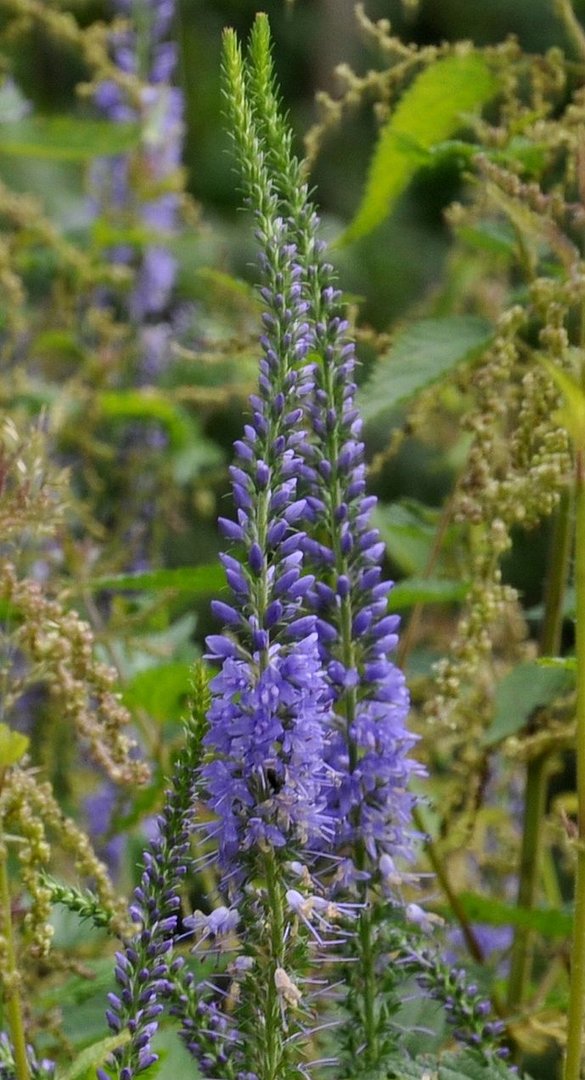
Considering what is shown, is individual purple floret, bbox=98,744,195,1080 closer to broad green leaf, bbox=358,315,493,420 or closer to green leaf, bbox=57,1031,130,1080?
green leaf, bbox=57,1031,130,1080

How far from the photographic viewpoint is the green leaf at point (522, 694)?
1.30 meters

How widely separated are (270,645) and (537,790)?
64 cm

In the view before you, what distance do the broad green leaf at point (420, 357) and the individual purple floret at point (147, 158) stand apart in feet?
3.69

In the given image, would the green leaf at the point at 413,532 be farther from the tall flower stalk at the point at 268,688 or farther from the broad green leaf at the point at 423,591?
the tall flower stalk at the point at 268,688

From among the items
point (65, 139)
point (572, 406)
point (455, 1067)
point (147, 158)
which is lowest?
point (455, 1067)

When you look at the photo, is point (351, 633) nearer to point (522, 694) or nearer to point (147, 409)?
point (522, 694)

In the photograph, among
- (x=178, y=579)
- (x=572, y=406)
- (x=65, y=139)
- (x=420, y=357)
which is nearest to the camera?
(x=572, y=406)

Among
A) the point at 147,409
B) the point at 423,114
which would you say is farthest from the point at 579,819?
the point at 147,409

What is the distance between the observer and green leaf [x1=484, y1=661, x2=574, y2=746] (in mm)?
1301

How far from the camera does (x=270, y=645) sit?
2.60 ft

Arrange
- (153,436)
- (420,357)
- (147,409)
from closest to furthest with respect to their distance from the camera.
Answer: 1. (420,357)
2. (147,409)
3. (153,436)

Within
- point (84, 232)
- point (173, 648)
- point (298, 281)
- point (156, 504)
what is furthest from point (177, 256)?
point (298, 281)

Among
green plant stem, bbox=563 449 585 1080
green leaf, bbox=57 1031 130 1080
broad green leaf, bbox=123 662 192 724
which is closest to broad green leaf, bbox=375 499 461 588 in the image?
broad green leaf, bbox=123 662 192 724

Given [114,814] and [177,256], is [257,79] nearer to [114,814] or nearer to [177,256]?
[114,814]
